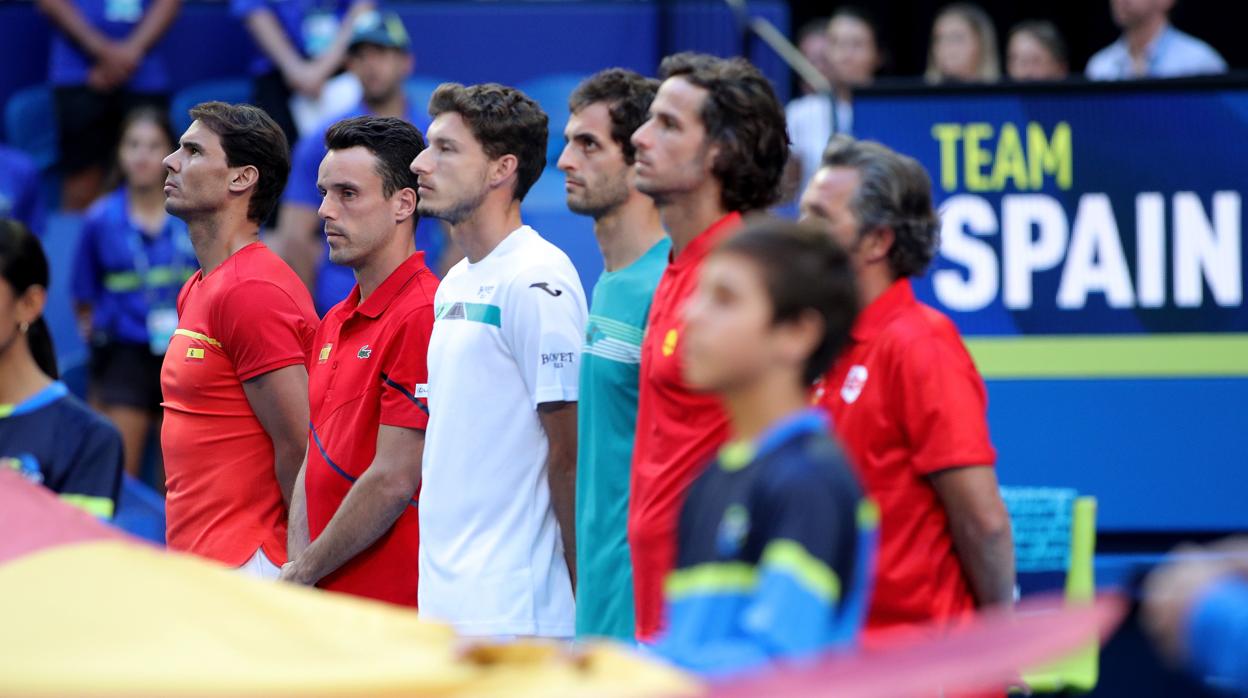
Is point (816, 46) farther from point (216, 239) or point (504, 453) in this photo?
point (504, 453)

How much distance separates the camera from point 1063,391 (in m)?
7.31

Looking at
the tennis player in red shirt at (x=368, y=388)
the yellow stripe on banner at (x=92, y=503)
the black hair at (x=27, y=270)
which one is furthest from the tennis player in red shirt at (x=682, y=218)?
the black hair at (x=27, y=270)

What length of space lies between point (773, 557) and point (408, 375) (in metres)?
2.46

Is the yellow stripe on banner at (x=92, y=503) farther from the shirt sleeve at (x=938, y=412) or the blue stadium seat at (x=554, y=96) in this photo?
the blue stadium seat at (x=554, y=96)

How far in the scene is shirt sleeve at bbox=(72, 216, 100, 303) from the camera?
368 inches

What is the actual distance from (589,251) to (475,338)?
5.23 m

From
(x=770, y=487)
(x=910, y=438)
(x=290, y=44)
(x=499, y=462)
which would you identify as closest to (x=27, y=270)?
(x=499, y=462)

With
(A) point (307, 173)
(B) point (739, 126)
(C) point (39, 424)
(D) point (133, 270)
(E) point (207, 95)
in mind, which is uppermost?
(E) point (207, 95)

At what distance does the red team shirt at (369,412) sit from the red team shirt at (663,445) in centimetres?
106

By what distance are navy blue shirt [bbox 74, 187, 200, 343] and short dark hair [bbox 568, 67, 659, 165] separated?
14.9ft

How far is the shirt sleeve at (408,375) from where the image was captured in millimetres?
5055

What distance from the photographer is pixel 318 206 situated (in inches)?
378

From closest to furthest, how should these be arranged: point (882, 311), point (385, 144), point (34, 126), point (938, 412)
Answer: point (938, 412), point (882, 311), point (385, 144), point (34, 126)

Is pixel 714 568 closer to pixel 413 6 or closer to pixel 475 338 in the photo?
pixel 475 338
